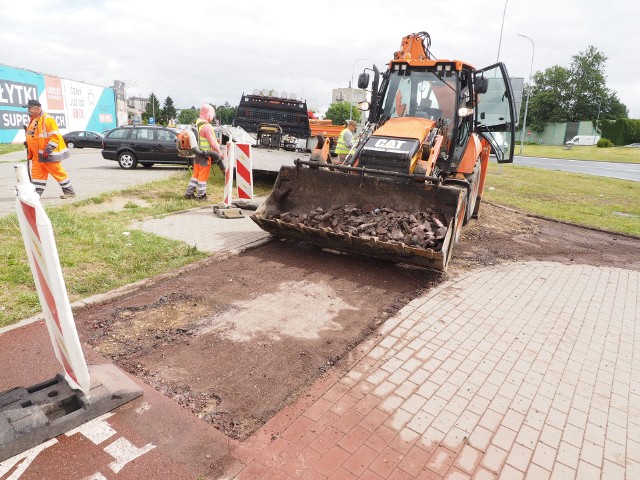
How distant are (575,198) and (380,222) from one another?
11712mm

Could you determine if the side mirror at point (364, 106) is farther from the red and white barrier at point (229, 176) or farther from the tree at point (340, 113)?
the tree at point (340, 113)

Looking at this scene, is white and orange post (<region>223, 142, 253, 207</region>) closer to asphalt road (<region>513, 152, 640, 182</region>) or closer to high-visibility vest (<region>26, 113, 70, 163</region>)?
high-visibility vest (<region>26, 113, 70, 163</region>)

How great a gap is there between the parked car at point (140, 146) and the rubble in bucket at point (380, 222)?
10.4m

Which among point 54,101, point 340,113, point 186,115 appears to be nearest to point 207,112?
point 54,101

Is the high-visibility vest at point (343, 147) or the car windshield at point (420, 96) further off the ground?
the car windshield at point (420, 96)

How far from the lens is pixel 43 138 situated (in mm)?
8516

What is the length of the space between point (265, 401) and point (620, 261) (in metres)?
7.15

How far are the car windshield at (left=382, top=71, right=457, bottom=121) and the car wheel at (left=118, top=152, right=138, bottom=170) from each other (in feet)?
35.6

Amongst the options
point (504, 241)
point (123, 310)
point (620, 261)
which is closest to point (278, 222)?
point (123, 310)

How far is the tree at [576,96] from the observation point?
78250 mm

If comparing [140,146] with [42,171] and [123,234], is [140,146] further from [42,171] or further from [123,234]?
[123,234]

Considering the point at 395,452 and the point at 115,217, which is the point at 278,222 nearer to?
the point at 115,217

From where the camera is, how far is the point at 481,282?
19.2 feet

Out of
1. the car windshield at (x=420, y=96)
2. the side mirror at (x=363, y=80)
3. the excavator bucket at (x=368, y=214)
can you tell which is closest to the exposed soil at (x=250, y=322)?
the excavator bucket at (x=368, y=214)
